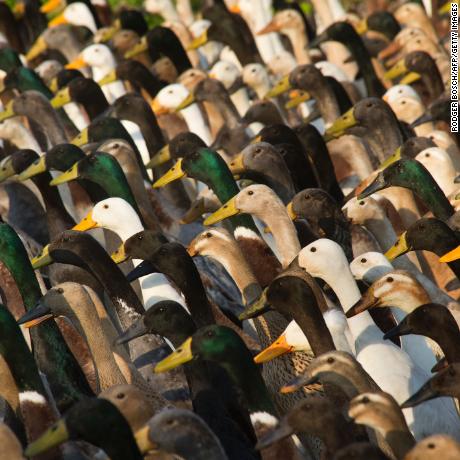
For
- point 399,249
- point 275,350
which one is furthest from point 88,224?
point 275,350

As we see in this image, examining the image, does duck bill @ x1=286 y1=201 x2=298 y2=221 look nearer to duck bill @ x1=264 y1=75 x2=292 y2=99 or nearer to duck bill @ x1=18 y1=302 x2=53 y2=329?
duck bill @ x1=18 y1=302 x2=53 y2=329

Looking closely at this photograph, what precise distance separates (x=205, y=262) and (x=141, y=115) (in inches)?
105

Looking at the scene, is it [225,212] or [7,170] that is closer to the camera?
[225,212]

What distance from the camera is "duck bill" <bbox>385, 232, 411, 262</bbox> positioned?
30.4 ft

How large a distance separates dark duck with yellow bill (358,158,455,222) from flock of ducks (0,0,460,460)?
2 centimetres

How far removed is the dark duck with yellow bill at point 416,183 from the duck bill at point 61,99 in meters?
4.03

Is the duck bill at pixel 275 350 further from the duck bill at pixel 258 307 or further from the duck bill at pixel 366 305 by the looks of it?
the duck bill at pixel 366 305

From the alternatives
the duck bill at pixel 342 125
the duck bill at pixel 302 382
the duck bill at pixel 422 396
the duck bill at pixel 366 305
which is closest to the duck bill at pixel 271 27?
the duck bill at pixel 342 125

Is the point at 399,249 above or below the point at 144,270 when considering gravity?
below

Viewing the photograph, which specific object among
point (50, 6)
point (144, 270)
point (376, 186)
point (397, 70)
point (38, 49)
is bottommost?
point (376, 186)

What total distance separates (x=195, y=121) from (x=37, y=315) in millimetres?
5146

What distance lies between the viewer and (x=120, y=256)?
9484 mm

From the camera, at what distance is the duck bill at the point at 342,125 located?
1198cm

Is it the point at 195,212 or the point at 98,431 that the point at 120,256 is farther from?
the point at 98,431
